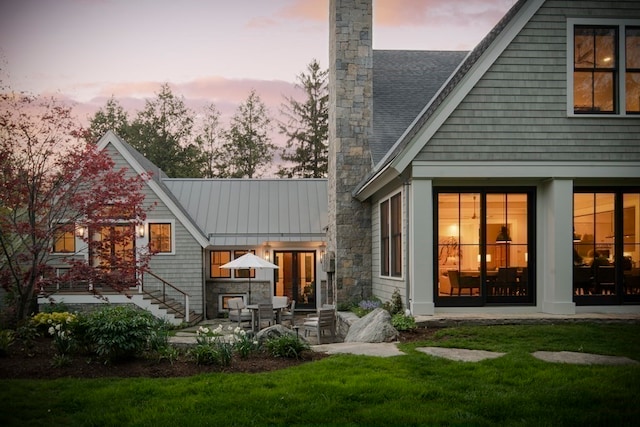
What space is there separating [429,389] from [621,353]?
343 cm

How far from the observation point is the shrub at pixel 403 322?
9.48 m

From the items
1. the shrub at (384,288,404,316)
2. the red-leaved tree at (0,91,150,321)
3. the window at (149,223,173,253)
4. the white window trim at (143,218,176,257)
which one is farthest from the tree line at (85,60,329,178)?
A: the shrub at (384,288,404,316)

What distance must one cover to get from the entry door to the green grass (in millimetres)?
14771

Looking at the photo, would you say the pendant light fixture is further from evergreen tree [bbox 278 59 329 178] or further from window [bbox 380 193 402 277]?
evergreen tree [bbox 278 59 329 178]

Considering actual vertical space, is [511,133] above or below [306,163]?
below

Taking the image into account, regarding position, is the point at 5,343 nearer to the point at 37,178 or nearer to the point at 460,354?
the point at 37,178

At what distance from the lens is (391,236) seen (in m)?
12.5

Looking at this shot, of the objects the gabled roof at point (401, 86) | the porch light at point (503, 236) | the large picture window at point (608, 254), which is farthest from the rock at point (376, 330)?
the gabled roof at point (401, 86)

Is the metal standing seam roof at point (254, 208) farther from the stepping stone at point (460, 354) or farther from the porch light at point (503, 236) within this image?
the stepping stone at point (460, 354)

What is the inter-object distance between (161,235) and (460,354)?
14328mm

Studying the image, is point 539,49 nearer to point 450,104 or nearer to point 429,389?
point 450,104

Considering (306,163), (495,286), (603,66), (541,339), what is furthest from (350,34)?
(306,163)

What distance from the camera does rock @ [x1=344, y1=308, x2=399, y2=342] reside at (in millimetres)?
9117

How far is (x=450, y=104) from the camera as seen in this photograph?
10055 mm
